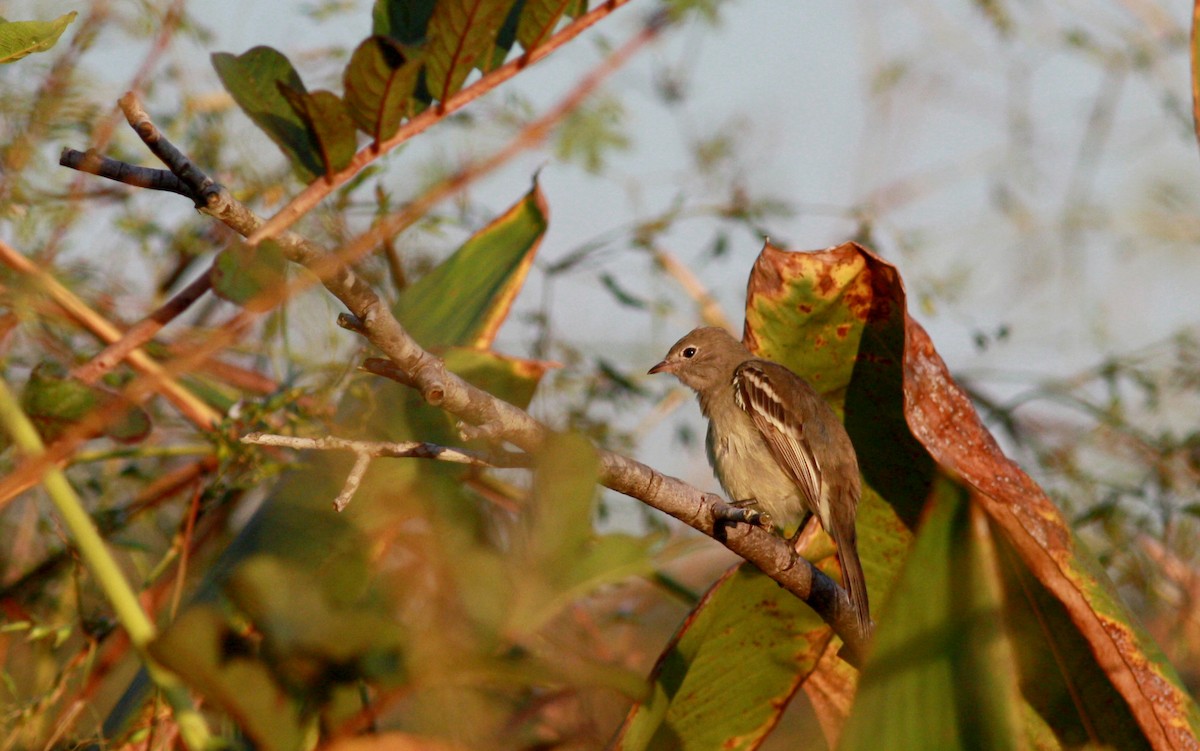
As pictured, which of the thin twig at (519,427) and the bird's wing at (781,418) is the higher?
the bird's wing at (781,418)

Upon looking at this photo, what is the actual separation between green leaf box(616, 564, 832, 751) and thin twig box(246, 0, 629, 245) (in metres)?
1.24

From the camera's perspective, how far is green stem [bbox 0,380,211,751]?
1234 millimetres

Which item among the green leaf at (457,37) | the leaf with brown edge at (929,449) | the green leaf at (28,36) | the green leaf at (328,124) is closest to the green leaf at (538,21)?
the green leaf at (457,37)

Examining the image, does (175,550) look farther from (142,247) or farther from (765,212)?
(765,212)

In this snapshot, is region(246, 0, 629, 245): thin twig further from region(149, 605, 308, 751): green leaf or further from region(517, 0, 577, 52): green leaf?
region(149, 605, 308, 751): green leaf

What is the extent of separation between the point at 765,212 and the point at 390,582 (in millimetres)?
3279

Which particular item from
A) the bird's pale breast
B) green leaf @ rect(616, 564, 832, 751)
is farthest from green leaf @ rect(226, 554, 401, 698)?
the bird's pale breast

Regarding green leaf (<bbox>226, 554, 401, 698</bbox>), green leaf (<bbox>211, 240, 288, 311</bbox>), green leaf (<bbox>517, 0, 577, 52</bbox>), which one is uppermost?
green leaf (<bbox>517, 0, 577, 52</bbox>)

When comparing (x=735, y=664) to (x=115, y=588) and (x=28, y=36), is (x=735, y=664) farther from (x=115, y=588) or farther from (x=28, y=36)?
(x=28, y=36)

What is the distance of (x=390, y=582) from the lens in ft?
6.59

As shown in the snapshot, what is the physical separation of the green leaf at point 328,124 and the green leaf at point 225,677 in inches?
56.0

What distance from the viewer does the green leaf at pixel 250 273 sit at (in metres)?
1.91

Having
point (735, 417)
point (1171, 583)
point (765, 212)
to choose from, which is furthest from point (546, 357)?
point (1171, 583)

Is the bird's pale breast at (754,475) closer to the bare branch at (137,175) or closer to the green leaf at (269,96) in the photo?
the green leaf at (269,96)
